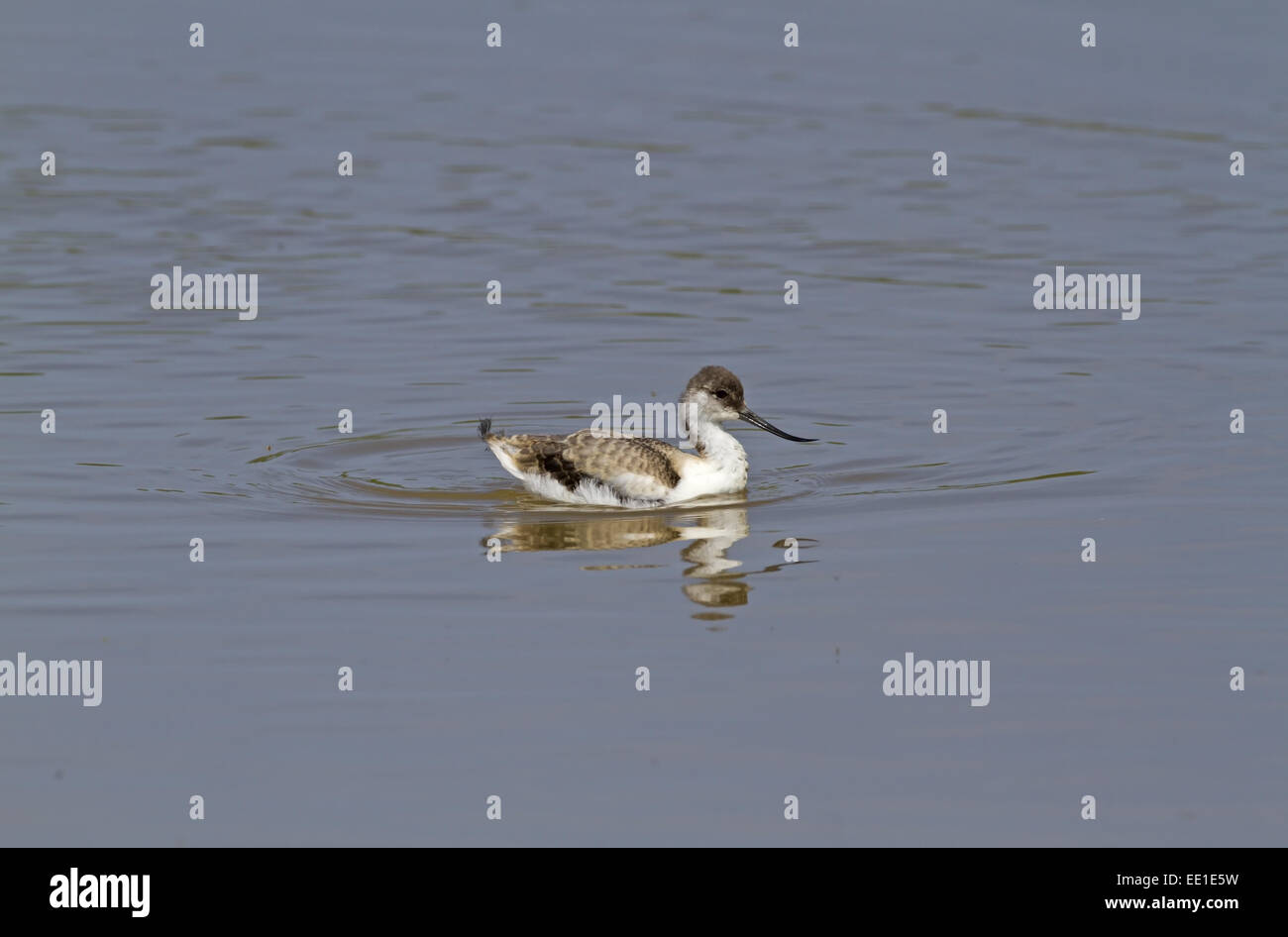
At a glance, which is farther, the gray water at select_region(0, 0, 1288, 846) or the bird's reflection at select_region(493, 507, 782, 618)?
the bird's reflection at select_region(493, 507, 782, 618)

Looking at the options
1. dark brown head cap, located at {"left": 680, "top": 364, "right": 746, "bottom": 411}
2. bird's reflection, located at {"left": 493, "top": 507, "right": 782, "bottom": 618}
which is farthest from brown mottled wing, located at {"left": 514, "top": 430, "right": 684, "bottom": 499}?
dark brown head cap, located at {"left": 680, "top": 364, "right": 746, "bottom": 411}

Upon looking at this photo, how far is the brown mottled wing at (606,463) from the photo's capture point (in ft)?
44.1

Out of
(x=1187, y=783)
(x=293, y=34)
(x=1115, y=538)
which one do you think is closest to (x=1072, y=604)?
(x=1115, y=538)

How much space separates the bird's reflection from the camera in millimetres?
12008

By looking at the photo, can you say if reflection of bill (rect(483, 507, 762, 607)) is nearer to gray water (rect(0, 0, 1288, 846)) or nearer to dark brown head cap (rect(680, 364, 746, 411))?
gray water (rect(0, 0, 1288, 846))

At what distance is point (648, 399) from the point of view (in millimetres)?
16328

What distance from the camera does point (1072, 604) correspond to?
1107 centimetres

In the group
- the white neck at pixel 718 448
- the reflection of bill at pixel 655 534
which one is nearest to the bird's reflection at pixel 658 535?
the reflection of bill at pixel 655 534

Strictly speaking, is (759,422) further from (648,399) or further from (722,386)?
(648,399)

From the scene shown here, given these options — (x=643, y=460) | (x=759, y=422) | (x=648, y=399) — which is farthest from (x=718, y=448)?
(x=648, y=399)

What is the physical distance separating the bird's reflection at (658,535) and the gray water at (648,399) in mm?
64

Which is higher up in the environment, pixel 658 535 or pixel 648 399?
pixel 648 399

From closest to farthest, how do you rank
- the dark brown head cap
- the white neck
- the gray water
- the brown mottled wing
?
1. the gray water
2. the brown mottled wing
3. the white neck
4. the dark brown head cap

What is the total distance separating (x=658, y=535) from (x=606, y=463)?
28.3 inches
